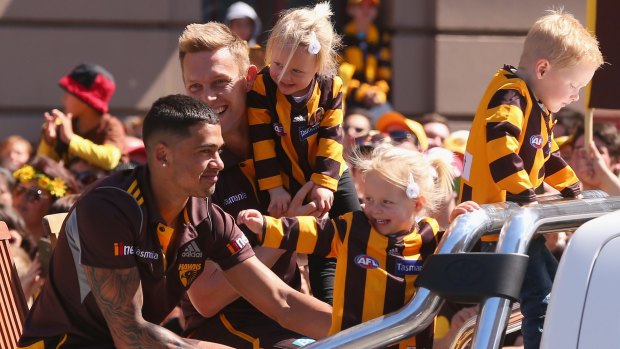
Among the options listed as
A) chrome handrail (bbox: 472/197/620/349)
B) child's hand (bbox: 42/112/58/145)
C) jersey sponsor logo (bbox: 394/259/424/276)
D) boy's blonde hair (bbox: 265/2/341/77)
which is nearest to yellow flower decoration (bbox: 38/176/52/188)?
child's hand (bbox: 42/112/58/145)

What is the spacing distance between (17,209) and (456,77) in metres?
4.89

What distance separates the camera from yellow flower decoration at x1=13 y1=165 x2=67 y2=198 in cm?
679

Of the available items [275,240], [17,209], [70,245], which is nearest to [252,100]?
[275,240]

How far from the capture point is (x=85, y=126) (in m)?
8.02

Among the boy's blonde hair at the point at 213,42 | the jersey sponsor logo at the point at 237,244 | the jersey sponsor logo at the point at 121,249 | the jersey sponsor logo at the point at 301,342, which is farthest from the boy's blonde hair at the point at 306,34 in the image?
the jersey sponsor logo at the point at 121,249

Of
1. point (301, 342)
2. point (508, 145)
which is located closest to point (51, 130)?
point (301, 342)

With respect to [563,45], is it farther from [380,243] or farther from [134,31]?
[134,31]

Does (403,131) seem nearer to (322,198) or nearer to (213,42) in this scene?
(322,198)

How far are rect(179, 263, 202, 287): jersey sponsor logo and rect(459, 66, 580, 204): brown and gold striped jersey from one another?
1192 mm

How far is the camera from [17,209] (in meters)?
6.88

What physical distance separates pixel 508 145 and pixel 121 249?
1555 mm

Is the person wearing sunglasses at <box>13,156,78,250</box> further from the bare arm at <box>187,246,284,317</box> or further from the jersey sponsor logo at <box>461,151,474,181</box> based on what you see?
the jersey sponsor logo at <box>461,151,474,181</box>

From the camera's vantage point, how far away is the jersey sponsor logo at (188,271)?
12.3 feet

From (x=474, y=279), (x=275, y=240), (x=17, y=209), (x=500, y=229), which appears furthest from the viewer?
(x=17, y=209)
